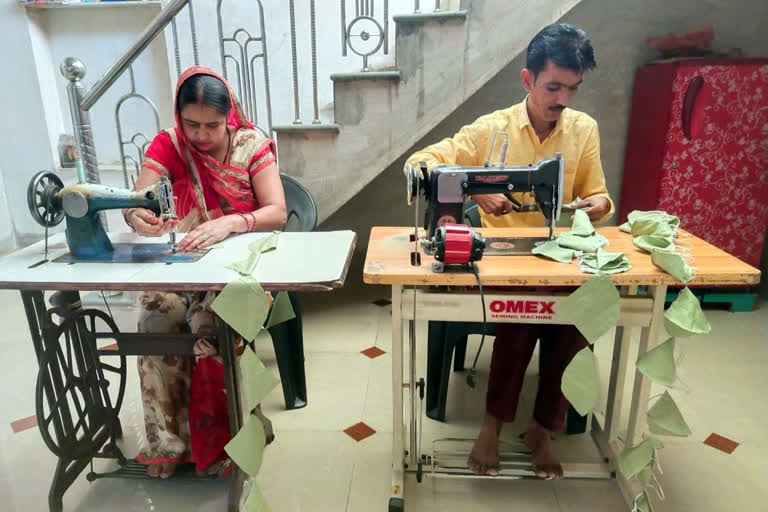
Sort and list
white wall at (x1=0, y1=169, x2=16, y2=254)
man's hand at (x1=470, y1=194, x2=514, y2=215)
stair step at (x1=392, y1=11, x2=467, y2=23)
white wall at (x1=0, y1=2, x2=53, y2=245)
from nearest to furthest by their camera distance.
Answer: man's hand at (x1=470, y1=194, x2=514, y2=215) → stair step at (x1=392, y1=11, x2=467, y2=23) → white wall at (x1=0, y1=2, x2=53, y2=245) → white wall at (x1=0, y1=169, x2=16, y2=254)

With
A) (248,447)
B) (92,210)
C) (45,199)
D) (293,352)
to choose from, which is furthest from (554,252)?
(45,199)

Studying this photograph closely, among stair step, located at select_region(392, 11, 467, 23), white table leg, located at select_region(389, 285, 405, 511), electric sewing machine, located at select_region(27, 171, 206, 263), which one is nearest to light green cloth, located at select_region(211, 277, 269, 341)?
electric sewing machine, located at select_region(27, 171, 206, 263)

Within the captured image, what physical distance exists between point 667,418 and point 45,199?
→ 1.74 meters

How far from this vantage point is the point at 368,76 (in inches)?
93.7

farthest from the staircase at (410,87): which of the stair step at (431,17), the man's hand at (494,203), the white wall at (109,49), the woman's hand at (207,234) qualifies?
the white wall at (109,49)

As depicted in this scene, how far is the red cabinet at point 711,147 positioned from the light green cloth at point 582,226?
160 cm

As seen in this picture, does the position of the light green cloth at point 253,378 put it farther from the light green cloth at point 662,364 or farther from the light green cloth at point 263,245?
the light green cloth at point 662,364

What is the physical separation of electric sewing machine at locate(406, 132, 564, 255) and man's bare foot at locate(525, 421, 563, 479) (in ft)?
2.21

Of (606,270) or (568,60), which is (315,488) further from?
(568,60)

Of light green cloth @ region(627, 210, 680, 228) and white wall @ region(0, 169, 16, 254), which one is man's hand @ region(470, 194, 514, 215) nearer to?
light green cloth @ region(627, 210, 680, 228)

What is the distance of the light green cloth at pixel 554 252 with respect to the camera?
4.52 feet

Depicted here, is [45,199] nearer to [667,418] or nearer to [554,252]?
[554,252]

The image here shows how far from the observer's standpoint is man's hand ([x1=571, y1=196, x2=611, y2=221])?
5.68 ft

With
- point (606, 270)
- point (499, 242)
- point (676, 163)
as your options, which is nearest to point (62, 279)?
point (499, 242)
